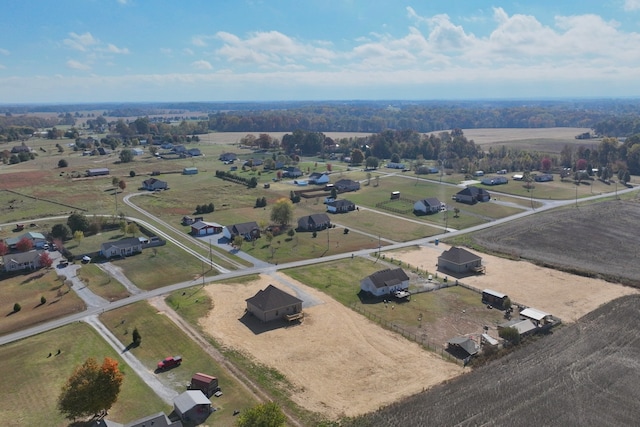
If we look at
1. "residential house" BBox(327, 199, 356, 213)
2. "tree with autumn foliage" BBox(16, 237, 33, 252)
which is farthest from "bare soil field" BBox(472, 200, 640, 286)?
"tree with autumn foliage" BBox(16, 237, 33, 252)

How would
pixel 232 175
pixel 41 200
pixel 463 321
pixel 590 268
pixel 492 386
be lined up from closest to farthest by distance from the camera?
1. pixel 492 386
2. pixel 463 321
3. pixel 590 268
4. pixel 41 200
5. pixel 232 175

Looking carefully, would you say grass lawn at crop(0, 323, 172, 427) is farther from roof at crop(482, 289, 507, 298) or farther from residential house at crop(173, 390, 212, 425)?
roof at crop(482, 289, 507, 298)

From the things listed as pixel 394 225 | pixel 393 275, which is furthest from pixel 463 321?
pixel 394 225

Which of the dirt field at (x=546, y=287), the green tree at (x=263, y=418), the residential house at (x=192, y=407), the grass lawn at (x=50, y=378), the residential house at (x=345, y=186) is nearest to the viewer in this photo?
the green tree at (x=263, y=418)

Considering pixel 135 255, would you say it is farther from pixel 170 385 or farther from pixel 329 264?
pixel 170 385

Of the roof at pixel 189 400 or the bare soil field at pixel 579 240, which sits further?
the bare soil field at pixel 579 240

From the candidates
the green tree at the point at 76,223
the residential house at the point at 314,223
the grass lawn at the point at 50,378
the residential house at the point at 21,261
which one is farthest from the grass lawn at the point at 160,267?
the residential house at the point at 314,223

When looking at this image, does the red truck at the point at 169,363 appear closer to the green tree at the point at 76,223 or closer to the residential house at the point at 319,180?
the green tree at the point at 76,223
